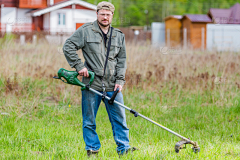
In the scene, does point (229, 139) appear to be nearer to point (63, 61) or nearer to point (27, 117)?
point (27, 117)

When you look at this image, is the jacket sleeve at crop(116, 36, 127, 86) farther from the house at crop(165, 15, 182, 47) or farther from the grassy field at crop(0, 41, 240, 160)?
the house at crop(165, 15, 182, 47)

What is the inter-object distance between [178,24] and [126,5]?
34168 mm

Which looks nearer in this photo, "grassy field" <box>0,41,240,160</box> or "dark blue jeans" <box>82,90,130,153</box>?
"dark blue jeans" <box>82,90,130,153</box>

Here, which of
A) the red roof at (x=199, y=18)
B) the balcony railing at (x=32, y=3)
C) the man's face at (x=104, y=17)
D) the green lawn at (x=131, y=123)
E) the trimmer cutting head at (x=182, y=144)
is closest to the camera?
the man's face at (x=104, y=17)

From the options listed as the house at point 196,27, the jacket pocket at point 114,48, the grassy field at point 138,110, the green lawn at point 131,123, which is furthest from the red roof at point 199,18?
the jacket pocket at point 114,48

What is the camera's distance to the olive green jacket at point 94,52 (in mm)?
3271

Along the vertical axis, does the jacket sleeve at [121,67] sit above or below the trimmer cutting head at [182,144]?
above

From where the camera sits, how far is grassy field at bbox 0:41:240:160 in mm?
3613

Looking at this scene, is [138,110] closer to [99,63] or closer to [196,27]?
[99,63]

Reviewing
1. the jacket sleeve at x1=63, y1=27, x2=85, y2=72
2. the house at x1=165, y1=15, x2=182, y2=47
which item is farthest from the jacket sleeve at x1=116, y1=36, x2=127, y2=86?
the house at x1=165, y1=15, x2=182, y2=47

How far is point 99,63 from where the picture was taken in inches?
130

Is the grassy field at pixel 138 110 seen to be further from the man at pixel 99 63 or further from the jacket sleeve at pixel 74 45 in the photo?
the jacket sleeve at pixel 74 45

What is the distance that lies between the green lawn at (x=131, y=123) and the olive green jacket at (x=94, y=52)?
33.2 inches

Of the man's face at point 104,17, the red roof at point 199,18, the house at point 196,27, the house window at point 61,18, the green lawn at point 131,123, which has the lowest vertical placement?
the green lawn at point 131,123
